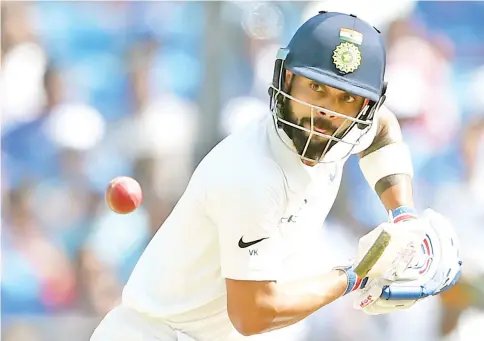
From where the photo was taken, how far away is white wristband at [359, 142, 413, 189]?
12.7ft

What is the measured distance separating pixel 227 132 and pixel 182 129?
0.30m

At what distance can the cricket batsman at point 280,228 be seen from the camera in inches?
123

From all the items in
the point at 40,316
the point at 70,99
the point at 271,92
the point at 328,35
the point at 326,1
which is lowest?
the point at 40,316

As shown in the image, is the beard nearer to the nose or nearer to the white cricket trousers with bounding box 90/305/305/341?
the nose

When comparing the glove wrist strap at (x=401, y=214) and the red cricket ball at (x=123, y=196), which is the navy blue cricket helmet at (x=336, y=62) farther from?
Result: the red cricket ball at (x=123, y=196)

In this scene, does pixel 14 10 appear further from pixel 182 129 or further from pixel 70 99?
pixel 182 129

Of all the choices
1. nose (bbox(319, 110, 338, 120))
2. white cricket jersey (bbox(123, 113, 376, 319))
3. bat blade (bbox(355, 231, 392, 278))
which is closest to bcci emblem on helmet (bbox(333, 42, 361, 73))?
nose (bbox(319, 110, 338, 120))

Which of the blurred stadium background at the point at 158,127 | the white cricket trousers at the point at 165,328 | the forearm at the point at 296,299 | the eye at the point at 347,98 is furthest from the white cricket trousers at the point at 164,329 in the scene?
the blurred stadium background at the point at 158,127

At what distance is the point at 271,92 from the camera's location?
3.32 m

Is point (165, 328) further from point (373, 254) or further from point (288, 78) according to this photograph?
point (288, 78)

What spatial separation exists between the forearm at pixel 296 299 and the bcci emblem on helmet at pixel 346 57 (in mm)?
683

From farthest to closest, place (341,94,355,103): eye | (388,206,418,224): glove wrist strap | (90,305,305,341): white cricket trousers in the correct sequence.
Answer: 1. (388,206,418,224): glove wrist strap
2. (90,305,305,341): white cricket trousers
3. (341,94,355,103): eye

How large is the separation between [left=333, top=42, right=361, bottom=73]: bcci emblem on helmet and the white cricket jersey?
32cm

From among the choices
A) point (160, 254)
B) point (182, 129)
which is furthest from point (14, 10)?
point (160, 254)
